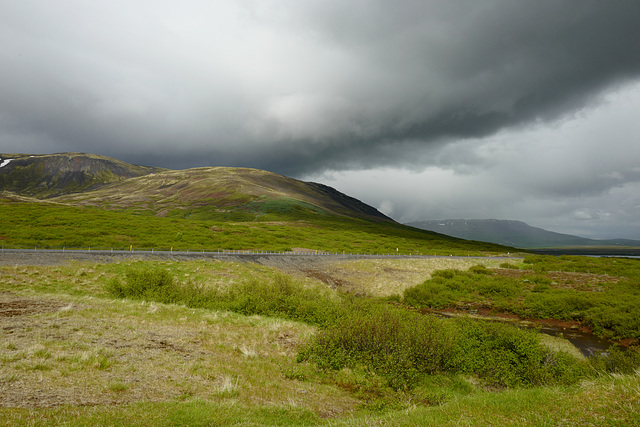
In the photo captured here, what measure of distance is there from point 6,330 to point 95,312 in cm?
553

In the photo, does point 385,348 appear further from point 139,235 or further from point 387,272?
point 139,235

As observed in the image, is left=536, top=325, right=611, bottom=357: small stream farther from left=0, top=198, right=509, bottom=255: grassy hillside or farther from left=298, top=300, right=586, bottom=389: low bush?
left=0, top=198, right=509, bottom=255: grassy hillside

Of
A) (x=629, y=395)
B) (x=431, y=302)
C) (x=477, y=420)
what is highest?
(x=629, y=395)

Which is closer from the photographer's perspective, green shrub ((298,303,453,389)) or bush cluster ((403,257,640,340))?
green shrub ((298,303,453,389))

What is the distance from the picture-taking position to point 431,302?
141 ft

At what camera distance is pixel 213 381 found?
12641mm

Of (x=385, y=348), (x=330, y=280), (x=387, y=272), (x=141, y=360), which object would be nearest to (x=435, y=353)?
(x=385, y=348)

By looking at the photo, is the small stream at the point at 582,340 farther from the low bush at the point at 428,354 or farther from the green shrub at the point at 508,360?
the low bush at the point at 428,354

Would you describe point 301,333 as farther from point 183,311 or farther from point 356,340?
point 183,311

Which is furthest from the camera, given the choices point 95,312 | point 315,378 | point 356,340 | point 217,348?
point 95,312

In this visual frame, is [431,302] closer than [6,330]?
No

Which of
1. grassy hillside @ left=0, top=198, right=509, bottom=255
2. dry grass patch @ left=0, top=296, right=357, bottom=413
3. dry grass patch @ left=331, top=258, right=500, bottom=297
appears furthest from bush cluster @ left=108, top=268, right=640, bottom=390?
grassy hillside @ left=0, top=198, right=509, bottom=255

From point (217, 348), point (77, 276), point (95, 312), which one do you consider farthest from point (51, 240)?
point (217, 348)

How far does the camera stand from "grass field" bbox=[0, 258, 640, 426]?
8570 millimetres
